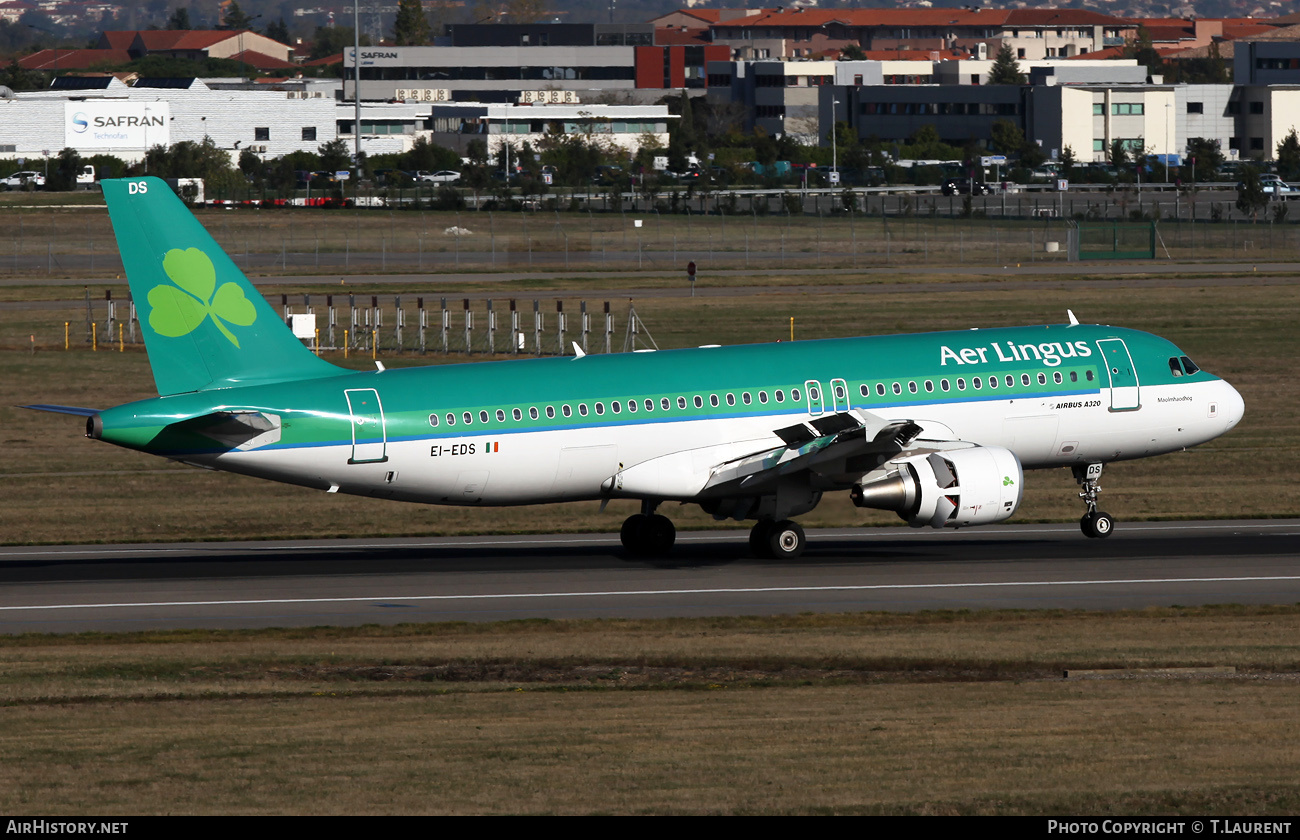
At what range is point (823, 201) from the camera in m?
167

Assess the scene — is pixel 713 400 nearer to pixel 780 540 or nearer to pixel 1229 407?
pixel 780 540

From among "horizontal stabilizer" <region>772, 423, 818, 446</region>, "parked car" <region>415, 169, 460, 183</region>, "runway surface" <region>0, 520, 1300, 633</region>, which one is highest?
"parked car" <region>415, 169, 460, 183</region>

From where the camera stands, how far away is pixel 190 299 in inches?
1318

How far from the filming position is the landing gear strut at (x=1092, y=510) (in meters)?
38.8

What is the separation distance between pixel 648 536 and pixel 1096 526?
10.0 m

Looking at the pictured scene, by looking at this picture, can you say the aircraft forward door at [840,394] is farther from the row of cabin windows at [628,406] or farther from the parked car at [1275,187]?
the parked car at [1275,187]

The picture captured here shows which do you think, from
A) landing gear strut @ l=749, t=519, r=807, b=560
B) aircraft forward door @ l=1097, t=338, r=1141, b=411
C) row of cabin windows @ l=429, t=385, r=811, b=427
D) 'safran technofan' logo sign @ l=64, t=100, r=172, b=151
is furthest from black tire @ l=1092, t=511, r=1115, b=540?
'safran technofan' logo sign @ l=64, t=100, r=172, b=151

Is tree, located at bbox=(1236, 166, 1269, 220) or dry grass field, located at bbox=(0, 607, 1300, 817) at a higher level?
tree, located at bbox=(1236, 166, 1269, 220)

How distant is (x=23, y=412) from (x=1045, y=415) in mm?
38353

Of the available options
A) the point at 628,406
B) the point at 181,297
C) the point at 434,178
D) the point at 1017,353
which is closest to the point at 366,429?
the point at 181,297

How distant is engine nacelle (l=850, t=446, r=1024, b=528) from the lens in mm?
34750

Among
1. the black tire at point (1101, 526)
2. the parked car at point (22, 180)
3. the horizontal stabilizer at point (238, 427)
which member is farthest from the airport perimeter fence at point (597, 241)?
the horizontal stabilizer at point (238, 427)

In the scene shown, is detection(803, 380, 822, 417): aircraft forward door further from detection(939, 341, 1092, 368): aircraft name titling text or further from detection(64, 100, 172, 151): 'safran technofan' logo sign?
detection(64, 100, 172, 151): 'safran technofan' logo sign

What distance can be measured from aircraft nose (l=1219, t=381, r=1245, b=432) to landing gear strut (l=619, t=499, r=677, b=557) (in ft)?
43.8
